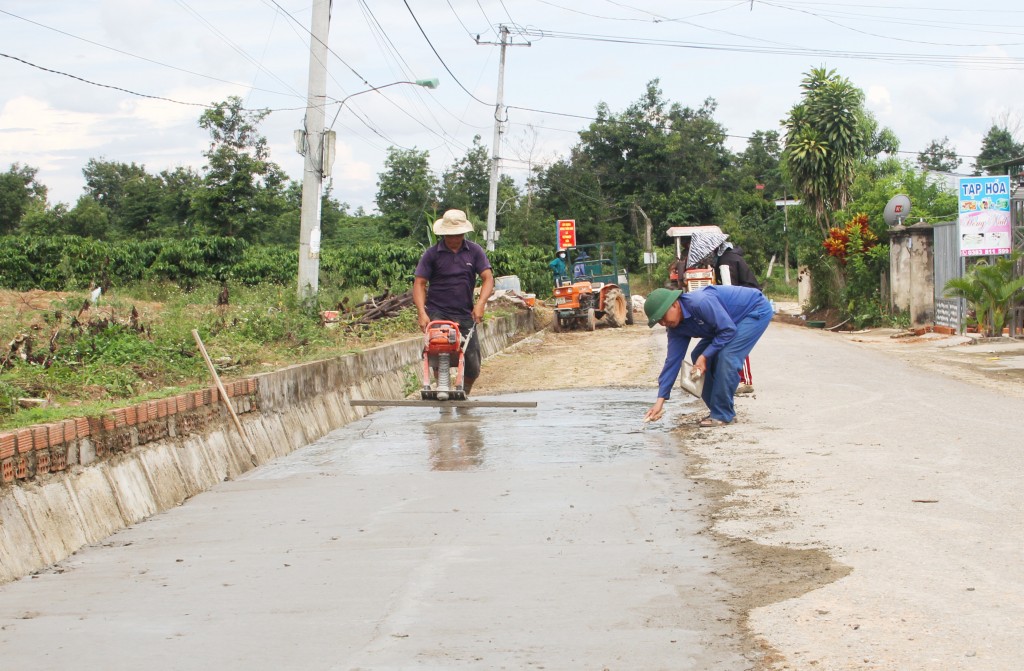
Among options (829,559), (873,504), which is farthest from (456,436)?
(829,559)

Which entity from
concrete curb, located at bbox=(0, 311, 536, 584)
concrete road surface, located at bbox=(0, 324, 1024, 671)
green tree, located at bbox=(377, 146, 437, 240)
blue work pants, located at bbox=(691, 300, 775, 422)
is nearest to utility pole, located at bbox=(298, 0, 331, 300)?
concrete curb, located at bbox=(0, 311, 536, 584)

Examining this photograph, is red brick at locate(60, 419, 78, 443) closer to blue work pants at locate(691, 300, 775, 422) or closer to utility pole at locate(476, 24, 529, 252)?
blue work pants at locate(691, 300, 775, 422)

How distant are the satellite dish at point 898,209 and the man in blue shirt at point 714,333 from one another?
17750 millimetres

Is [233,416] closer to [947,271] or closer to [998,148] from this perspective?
[947,271]

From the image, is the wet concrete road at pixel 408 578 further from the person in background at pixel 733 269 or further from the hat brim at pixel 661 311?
the person in background at pixel 733 269

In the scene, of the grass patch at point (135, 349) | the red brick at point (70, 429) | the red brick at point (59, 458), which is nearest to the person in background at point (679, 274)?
the grass patch at point (135, 349)

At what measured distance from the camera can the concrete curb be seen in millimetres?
5879

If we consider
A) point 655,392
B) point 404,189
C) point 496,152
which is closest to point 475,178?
point 404,189

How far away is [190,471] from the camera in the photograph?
799 centimetres

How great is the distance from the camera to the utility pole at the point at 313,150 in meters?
17.2

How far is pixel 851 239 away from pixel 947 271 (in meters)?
6.57

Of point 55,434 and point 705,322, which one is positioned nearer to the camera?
point 55,434

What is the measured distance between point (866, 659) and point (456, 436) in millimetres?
6306

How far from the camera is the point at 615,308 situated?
97.2ft
